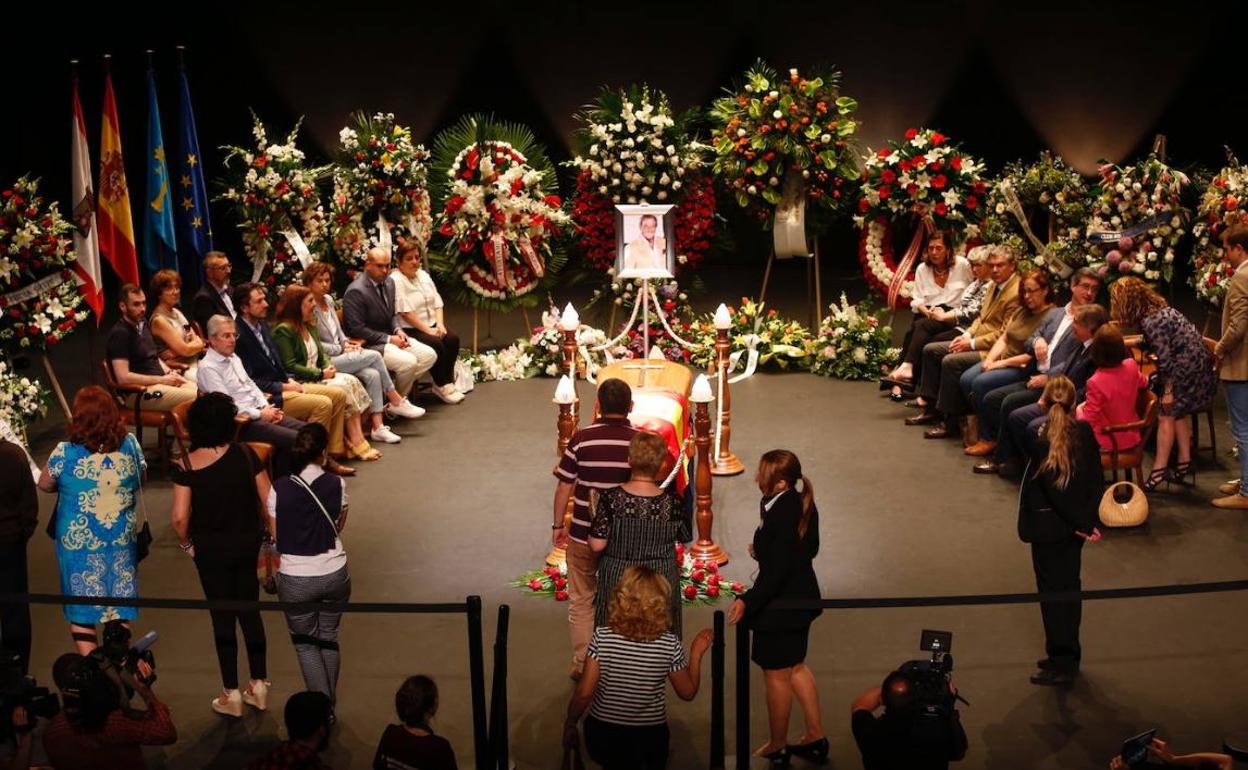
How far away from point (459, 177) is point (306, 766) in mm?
7057

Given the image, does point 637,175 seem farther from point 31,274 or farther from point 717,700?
point 717,700

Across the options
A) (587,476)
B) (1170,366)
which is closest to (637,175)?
(1170,366)

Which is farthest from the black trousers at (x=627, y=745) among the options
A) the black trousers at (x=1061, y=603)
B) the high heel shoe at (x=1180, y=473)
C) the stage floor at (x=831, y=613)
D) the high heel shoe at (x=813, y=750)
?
the high heel shoe at (x=1180, y=473)

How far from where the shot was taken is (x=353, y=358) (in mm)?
8344

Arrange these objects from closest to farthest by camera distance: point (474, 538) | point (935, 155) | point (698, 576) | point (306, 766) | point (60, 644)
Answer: point (306, 766), point (60, 644), point (698, 576), point (474, 538), point (935, 155)

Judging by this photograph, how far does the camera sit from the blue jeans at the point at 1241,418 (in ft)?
22.9

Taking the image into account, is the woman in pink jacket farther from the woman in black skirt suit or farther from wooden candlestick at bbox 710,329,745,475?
the woman in black skirt suit

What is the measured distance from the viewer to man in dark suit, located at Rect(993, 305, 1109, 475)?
7.04 metres

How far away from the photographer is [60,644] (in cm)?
547

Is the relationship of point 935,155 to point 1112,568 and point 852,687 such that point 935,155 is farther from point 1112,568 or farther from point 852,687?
point 852,687

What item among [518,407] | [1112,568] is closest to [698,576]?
[1112,568]

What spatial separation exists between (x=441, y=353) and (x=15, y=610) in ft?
14.7

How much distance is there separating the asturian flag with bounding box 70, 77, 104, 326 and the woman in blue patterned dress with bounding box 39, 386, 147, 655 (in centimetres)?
400

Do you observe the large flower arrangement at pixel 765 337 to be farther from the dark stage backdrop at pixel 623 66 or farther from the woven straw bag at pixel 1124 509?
the dark stage backdrop at pixel 623 66
